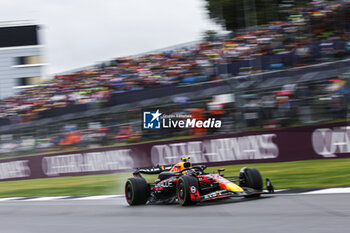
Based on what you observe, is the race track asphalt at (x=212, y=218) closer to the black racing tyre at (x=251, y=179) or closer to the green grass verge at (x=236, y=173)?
the black racing tyre at (x=251, y=179)

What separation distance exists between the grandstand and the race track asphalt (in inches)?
177

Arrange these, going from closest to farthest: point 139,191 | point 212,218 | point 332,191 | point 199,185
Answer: point 212,218, point 199,185, point 332,191, point 139,191

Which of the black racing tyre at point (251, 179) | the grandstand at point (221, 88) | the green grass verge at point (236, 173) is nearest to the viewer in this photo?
the black racing tyre at point (251, 179)

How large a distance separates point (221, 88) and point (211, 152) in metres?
1.69

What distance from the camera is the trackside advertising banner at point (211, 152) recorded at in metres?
10.8

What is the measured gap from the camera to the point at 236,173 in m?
11.6

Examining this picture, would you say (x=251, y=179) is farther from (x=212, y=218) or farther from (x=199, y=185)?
(x=212, y=218)

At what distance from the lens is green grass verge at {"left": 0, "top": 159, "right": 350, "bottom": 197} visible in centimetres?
919

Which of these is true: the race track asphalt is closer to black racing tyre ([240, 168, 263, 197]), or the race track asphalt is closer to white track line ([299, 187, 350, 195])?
black racing tyre ([240, 168, 263, 197])

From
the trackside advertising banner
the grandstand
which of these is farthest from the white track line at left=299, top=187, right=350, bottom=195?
the grandstand

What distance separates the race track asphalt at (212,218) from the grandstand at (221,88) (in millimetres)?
4503

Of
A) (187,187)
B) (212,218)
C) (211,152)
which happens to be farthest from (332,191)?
(211,152)

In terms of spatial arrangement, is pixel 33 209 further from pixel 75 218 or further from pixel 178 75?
pixel 178 75

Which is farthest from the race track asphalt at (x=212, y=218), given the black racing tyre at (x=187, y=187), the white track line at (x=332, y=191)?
the white track line at (x=332, y=191)
